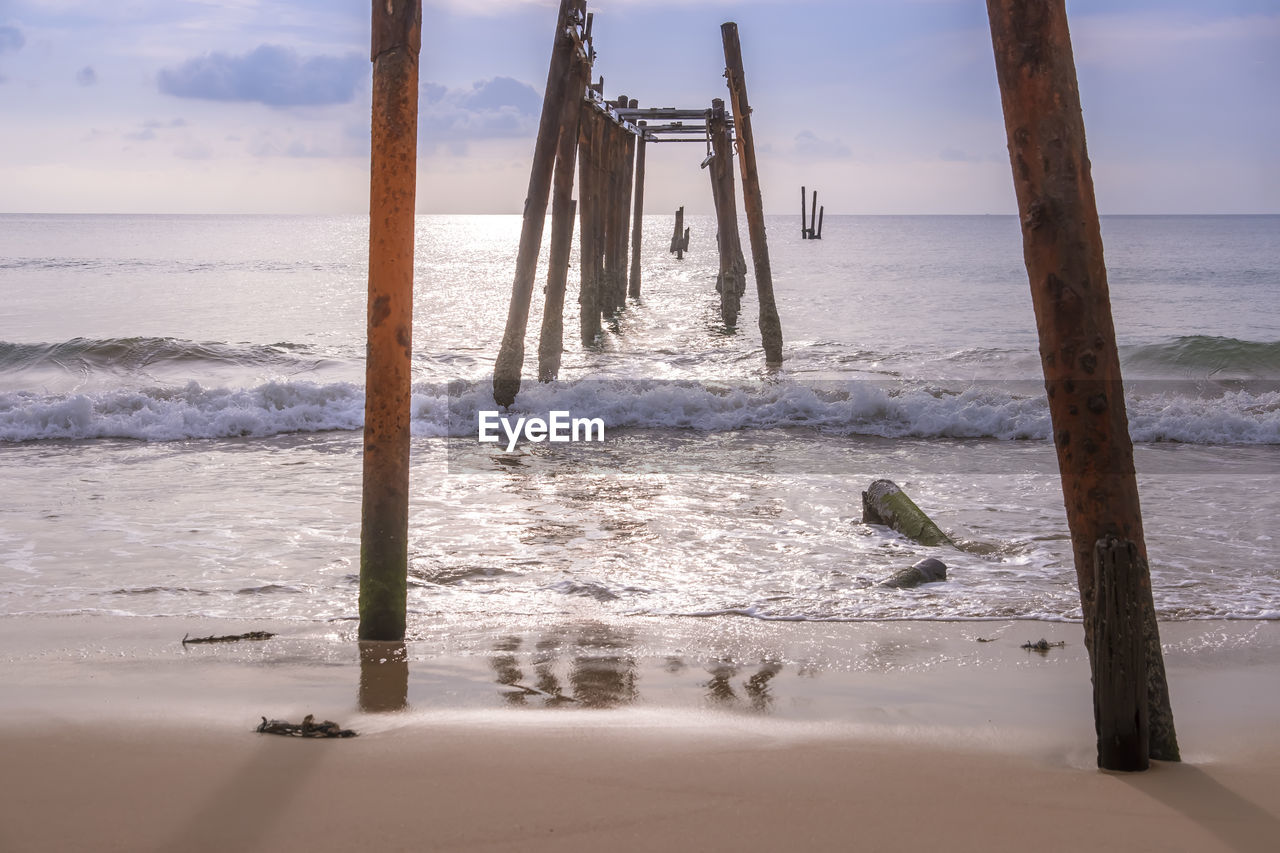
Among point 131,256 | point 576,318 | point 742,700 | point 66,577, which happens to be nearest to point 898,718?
point 742,700

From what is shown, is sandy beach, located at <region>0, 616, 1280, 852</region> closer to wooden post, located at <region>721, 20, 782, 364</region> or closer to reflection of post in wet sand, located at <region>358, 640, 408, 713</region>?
reflection of post in wet sand, located at <region>358, 640, 408, 713</region>

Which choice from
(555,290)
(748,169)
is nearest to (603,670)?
(555,290)

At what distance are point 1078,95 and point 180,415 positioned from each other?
33.3 ft

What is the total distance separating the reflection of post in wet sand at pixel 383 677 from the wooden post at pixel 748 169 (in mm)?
9508

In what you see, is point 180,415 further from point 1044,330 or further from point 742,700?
point 1044,330

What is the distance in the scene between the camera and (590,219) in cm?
1497

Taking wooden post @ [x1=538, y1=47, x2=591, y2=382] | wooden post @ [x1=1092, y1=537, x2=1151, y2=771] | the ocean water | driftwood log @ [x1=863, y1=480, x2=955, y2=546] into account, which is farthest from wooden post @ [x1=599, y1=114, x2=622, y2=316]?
wooden post @ [x1=1092, y1=537, x2=1151, y2=771]

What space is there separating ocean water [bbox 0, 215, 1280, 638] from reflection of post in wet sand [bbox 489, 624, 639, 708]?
1.17 ft

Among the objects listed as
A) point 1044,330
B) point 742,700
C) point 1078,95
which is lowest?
point 742,700

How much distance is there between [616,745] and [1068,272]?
1.77 meters

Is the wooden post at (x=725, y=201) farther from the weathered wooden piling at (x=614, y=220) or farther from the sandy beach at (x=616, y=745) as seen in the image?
the sandy beach at (x=616, y=745)

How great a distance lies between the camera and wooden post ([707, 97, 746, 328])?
1723 cm

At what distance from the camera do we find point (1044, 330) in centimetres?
273

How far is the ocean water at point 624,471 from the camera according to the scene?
195 inches
